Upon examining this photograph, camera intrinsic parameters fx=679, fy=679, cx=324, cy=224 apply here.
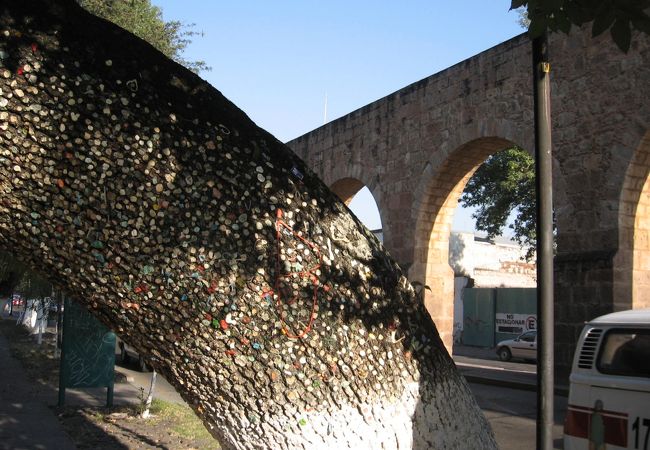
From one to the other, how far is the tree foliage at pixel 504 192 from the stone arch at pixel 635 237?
947 centimetres

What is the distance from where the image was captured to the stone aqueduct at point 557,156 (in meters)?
10.0

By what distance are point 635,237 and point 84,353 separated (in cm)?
786

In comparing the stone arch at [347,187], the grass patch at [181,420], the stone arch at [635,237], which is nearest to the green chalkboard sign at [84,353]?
the grass patch at [181,420]

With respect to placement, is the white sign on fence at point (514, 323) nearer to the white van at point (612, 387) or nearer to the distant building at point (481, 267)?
the distant building at point (481, 267)

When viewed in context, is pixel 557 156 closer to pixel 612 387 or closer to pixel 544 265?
pixel 612 387

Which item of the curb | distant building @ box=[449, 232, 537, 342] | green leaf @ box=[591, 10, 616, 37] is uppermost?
distant building @ box=[449, 232, 537, 342]

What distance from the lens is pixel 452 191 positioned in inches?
566

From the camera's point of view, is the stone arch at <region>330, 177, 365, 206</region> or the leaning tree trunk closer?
the leaning tree trunk

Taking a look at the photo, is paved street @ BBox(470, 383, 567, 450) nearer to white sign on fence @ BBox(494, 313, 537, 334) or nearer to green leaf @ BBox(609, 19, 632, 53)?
green leaf @ BBox(609, 19, 632, 53)

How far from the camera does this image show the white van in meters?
4.17

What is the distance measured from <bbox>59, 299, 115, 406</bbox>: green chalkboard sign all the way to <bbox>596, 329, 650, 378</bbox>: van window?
220 inches

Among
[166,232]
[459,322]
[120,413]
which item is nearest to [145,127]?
[166,232]

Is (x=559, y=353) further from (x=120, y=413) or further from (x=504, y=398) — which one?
(x=120, y=413)

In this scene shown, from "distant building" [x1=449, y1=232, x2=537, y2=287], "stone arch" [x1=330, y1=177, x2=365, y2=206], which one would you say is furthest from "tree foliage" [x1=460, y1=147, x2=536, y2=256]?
"distant building" [x1=449, y1=232, x2=537, y2=287]
